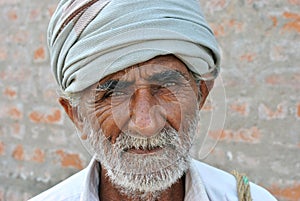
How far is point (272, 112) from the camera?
299cm

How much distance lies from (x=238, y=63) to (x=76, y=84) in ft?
5.13

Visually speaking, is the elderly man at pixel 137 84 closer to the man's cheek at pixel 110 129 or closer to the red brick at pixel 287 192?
the man's cheek at pixel 110 129

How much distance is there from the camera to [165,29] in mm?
1611

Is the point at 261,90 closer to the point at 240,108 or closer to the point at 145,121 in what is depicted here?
the point at 240,108

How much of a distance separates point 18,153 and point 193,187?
2.63 m

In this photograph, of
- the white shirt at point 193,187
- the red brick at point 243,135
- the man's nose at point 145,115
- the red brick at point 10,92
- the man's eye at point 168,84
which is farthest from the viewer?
the red brick at point 10,92

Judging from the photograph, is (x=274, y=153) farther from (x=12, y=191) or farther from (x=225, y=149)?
(x=12, y=191)

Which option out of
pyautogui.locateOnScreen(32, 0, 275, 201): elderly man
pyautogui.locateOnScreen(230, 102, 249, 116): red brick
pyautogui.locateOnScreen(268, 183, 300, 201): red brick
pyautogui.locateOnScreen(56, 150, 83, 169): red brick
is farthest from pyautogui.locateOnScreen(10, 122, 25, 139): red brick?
pyautogui.locateOnScreen(32, 0, 275, 201): elderly man

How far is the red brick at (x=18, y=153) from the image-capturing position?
4094 millimetres

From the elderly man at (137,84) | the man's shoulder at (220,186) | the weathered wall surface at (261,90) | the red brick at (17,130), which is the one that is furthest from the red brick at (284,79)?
the red brick at (17,130)

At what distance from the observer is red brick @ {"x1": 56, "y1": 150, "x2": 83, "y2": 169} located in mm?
3775

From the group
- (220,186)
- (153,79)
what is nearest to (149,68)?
(153,79)

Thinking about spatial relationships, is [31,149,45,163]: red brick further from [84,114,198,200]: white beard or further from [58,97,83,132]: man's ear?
[84,114,198,200]: white beard

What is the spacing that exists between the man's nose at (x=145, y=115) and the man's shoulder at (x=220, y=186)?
0.32 m
